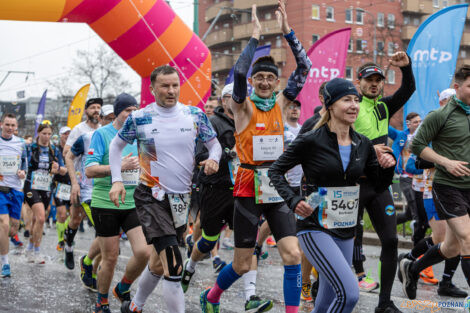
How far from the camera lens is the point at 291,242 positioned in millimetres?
5242

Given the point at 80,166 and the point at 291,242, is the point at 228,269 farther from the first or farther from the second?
the point at 80,166

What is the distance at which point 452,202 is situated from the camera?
5602mm

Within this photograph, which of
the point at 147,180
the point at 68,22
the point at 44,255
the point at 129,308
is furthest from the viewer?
the point at 44,255

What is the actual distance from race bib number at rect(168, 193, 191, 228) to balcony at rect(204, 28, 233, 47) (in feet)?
155

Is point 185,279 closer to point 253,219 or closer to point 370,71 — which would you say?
point 253,219

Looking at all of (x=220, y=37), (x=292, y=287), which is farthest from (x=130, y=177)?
(x=220, y=37)

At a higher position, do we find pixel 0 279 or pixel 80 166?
pixel 80 166

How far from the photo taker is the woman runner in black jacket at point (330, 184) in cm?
420

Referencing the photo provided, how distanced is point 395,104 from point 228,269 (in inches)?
85.3

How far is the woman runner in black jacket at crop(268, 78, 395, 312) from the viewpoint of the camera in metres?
4.20

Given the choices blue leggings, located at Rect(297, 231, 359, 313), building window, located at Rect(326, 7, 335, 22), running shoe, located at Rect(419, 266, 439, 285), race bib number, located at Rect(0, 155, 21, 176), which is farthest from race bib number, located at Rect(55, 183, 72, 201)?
building window, located at Rect(326, 7, 335, 22)

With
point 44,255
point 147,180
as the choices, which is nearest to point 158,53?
point 44,255

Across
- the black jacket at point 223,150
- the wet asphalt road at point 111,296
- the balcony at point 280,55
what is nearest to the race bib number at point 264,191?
the wet asphalt road at point 111,296

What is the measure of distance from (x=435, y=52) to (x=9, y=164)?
301 inches
